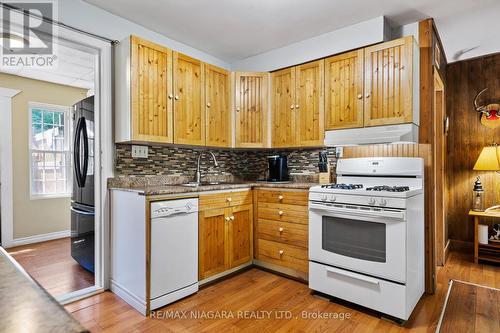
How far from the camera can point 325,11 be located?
8.02 feet

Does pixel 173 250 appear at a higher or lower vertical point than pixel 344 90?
lower

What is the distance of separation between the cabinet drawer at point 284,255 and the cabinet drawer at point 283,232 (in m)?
0.05

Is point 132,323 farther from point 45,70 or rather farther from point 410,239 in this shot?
point 45,70

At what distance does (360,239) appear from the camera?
2139mm

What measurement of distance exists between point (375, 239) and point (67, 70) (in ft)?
13.6

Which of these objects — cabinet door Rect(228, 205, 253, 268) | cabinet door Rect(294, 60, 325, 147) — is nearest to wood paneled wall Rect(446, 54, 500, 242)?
cabinet door Rect(294, 60, 325, 147)

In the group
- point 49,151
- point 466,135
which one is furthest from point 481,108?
point 49,151

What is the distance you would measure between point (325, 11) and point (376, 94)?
85cm

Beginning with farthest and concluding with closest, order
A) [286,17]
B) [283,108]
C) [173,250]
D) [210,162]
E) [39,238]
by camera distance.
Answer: [39,238] → [210,162] → [283,108] → [286,17] → [173,250]

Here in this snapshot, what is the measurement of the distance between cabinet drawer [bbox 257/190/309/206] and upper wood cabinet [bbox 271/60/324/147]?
601 mm

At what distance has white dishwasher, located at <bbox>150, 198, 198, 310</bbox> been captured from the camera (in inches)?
84.0

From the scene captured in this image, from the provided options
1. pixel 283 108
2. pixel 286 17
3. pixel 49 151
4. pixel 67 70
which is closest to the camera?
pixel 286 17

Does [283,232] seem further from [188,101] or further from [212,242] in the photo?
[188,101]

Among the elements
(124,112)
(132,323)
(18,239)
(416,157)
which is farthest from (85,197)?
(416,157)
